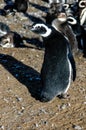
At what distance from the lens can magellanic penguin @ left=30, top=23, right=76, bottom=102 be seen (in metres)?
6.75

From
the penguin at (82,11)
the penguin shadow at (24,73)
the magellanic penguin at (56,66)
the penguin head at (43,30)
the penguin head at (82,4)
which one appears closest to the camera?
the magellanic penguin at (56,66)

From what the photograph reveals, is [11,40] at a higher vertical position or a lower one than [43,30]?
lower

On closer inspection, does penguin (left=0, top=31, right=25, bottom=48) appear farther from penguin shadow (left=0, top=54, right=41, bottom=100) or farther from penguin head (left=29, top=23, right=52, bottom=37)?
penguin head (left=29, top=23, right=52, bottom=37)

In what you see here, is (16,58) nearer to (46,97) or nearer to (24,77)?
(24,77)

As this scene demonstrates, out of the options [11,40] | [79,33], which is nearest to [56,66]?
[79,33]

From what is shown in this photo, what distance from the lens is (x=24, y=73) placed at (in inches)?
314

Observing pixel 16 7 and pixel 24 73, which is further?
pixel 16 7

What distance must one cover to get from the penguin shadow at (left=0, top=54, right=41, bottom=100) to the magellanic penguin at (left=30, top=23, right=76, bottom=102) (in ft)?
0.88

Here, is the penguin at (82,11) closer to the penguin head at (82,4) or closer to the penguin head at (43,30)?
the penguin head at (82,4)

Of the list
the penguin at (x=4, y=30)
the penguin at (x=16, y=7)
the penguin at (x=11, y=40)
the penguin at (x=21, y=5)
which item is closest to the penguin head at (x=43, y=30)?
the penguin at (x=11, y=40)

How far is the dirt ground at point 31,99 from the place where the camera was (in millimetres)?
6441

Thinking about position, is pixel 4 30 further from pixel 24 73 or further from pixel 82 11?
pixel 24 73

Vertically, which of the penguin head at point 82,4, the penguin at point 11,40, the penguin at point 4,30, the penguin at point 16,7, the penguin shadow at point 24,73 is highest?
the penguin shadow at point 24,73

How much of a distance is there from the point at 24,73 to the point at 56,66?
122cm
